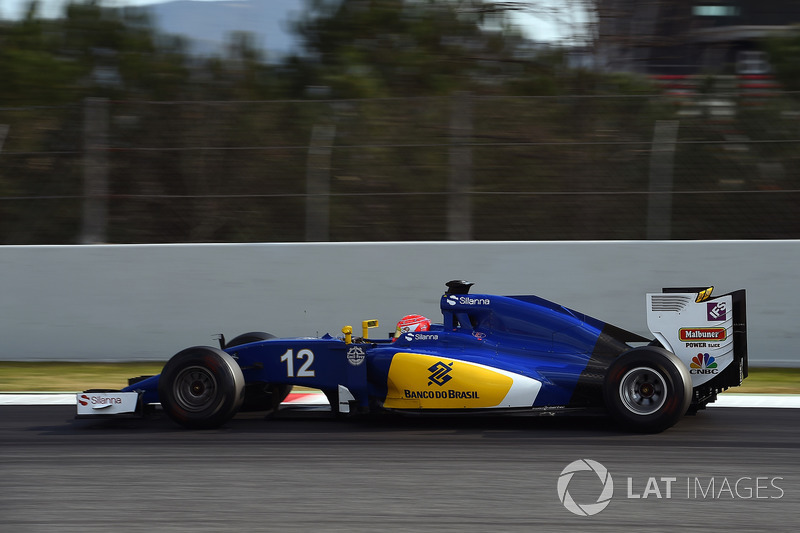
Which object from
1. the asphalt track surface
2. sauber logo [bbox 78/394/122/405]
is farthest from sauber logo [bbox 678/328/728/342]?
sauber logo [bbox 78/394/122/405]

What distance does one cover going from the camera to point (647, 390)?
625cm

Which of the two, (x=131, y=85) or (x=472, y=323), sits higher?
(x=131, y=85)

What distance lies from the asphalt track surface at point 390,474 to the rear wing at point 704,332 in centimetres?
40

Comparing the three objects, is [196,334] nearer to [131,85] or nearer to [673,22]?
[131,85]

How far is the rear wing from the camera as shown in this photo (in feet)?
21.1

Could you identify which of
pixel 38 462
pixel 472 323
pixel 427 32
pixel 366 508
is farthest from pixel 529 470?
pixel 427 32

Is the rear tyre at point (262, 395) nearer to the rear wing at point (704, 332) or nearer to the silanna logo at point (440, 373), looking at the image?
the silanna logo at point (440, 373)

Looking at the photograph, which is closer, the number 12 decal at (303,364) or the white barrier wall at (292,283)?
the number 12 decal at (303,364)

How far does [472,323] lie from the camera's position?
22.4 ft

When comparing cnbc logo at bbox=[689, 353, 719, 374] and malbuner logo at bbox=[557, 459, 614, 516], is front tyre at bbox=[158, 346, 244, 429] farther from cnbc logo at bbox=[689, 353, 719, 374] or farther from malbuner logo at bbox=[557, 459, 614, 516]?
cnbc logo at bbox=[689, 353, 719, 374]

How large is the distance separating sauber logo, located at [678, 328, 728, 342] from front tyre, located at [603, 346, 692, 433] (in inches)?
12.9

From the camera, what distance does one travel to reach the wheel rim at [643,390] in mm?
6191

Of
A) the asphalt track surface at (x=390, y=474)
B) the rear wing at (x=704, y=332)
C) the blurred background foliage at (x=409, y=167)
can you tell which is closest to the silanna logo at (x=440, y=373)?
the asphalt track surface at (x=390, y=474)

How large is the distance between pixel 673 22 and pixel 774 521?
Answer: 12738 millimetres
